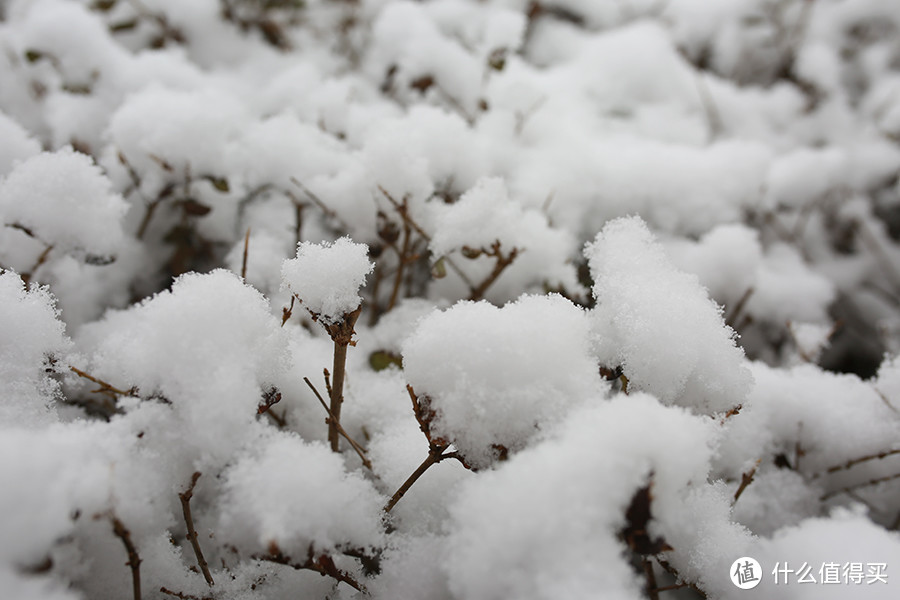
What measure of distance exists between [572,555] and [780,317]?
0.97 m

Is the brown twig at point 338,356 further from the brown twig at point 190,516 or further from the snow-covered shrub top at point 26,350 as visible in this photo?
the snow-covered shrub top at point 26,350

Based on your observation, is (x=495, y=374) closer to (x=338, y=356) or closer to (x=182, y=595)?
(x=338, y=356)

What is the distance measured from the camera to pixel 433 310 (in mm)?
750

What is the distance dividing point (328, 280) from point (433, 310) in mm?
165

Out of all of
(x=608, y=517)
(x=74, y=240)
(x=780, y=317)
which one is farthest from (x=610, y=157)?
(x=74, y=240)

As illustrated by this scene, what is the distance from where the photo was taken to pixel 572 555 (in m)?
0.49

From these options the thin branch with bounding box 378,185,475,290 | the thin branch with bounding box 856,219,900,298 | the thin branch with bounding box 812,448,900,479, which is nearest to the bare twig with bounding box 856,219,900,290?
the thin branch with bounding box 856,219,900,298

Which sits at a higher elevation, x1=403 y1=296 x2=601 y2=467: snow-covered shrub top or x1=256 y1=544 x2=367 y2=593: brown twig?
x1=403 y1=296 x2=601 y2=467: snow-covered shrub top

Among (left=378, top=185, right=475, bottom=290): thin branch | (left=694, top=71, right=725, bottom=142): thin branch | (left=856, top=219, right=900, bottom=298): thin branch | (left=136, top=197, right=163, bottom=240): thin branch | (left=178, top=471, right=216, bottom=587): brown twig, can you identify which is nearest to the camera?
(left=178, top=471, right=216, bottom=587): brown twig

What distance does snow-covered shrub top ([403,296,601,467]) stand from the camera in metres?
0.59

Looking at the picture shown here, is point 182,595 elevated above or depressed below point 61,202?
A: below

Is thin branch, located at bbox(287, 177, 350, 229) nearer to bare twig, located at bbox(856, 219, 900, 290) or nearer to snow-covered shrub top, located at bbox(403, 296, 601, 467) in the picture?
snow-covered shrub top, located at bbox(403, 296, 601, 467)

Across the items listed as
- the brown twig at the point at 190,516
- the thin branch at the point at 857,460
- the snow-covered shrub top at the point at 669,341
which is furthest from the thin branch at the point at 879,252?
the brown twig at the point at 190,516

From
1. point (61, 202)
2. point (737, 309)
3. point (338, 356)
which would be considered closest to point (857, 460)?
point (737, 309)
